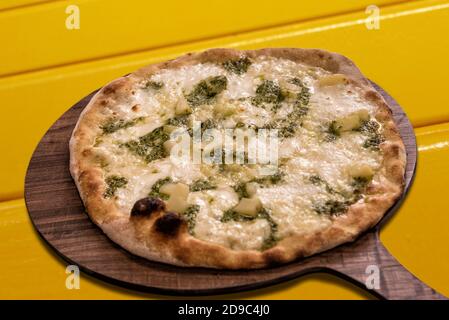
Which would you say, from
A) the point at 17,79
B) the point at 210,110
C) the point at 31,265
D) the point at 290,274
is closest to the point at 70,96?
the point at 17,79

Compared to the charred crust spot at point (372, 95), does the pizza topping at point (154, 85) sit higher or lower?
higher

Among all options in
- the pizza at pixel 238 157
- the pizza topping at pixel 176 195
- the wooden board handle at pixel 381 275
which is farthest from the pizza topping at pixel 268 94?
the wooden board handle at pixel 381 275

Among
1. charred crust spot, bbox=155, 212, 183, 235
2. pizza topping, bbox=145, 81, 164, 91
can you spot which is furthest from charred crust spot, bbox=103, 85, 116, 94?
charred crust spot, bbox=155, 212, 183, 235

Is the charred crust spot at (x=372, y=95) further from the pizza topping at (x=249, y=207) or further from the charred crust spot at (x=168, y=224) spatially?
the charred crust spot at (x=168, y=224)

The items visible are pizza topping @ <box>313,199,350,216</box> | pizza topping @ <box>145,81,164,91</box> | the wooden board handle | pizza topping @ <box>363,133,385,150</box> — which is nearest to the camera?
the wooden board handle

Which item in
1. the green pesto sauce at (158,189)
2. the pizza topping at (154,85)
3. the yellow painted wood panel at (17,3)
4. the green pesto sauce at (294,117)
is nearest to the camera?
the green pesto sauce at (158,189)

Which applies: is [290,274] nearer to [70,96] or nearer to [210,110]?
[210,110]

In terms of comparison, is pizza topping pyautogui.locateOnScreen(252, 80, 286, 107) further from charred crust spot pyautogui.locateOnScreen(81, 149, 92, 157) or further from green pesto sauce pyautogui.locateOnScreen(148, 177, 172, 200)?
charred crust spot pyautogui.locateOnScreen(81, 149, 92, 157)

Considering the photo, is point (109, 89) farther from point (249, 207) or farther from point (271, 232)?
point (271, 232)
